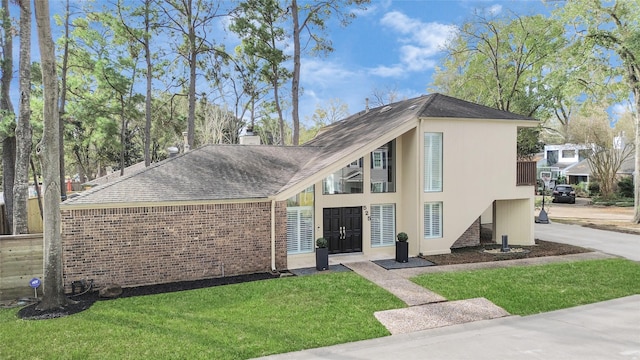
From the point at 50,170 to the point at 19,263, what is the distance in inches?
111

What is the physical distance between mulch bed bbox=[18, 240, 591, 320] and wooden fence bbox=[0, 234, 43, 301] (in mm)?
945

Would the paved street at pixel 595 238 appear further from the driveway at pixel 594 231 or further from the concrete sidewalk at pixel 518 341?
the concrete sidewalk at pixel 518 341

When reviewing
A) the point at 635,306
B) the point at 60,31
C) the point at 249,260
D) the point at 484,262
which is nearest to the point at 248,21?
the point at 60,31

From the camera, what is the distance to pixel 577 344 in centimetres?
677

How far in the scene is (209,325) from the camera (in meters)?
7.54

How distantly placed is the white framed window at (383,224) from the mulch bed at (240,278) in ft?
4.83

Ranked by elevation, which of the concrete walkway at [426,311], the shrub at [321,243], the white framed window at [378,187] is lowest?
the concrete walkway at [426,311]

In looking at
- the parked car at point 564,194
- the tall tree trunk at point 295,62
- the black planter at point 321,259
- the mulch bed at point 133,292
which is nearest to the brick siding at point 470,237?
the black planter at point 321,259

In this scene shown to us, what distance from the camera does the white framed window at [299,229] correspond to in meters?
12.4

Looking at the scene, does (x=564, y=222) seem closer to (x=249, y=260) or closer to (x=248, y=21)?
(x=249, y=260)

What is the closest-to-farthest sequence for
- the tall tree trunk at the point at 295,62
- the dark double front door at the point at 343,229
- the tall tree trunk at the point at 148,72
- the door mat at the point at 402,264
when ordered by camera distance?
the door mat at the point at 402,264 → the dark double front door at the point at 343,229 → the tall tree trunk at the point at 148,72 → the tall tree trunk at the point at 295,62

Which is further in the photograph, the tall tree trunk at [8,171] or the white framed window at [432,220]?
the tall tree trunk at [8,171]

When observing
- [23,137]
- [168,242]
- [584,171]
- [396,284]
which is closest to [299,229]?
[396,284]

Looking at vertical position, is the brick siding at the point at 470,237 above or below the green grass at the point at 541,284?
above
